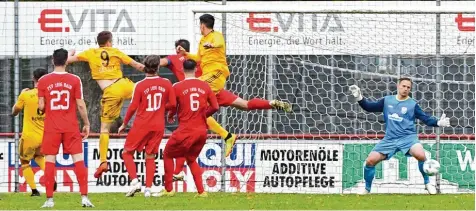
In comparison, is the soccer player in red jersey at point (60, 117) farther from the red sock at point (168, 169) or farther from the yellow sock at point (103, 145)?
the yellow sock at point (103, 145)

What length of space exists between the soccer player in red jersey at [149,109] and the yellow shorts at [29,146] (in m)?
1.73

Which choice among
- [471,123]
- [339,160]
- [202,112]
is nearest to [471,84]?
[471,123]

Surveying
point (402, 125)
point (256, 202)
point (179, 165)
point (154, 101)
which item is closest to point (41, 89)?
point (154, 101)

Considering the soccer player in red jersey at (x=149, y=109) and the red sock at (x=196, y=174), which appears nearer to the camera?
the soccer player in red jersey at (x=149, y=109)

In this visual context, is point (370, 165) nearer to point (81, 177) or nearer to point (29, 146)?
point (81, 177)

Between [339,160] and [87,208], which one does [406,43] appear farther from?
[87,208]

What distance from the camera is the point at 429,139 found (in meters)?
19.1

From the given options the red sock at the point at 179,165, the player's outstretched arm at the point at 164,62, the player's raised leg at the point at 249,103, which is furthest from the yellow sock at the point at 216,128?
the player's outstretched arm at the point at 164,62

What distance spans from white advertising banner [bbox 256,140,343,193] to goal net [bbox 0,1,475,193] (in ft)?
0.04

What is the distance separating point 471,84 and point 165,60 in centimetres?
430

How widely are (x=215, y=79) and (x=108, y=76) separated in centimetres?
149

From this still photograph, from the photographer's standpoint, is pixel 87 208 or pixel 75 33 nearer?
pixel 87 208

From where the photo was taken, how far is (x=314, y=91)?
1955 centimetres

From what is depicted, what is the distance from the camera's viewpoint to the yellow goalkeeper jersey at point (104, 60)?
58.0 feet
